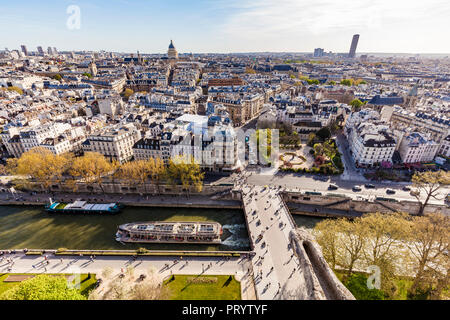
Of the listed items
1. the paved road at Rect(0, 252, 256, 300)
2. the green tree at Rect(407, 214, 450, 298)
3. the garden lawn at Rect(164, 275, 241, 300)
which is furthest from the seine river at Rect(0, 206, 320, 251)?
the green tree at Rect(407, 214, 450, 298)

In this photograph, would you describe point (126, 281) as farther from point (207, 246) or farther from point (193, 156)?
point (193, 156)

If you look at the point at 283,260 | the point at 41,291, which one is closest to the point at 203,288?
the point at 283,260

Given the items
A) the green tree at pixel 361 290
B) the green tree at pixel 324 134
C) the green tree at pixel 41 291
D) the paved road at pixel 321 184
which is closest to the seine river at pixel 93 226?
the paved road at pixel 321 184

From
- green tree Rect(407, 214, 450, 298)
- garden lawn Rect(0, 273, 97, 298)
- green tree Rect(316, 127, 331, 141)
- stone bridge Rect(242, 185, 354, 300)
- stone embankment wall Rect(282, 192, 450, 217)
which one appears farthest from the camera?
green tree Rect(316, 127, 331, 141)

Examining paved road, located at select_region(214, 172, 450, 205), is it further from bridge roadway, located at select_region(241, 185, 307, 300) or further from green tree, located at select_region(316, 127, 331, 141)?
green tree, located at select_region(316, 127, 331, 141)

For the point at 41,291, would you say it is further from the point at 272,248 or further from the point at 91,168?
the point at 91,168

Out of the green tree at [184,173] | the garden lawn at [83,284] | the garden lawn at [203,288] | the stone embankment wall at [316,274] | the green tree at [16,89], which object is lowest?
the garden lawn at [203,288]

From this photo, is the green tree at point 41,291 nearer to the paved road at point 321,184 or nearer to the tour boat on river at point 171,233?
the tour boat on river at point 171,233
